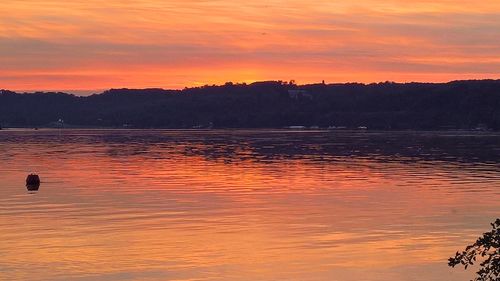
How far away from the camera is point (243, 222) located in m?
48.0

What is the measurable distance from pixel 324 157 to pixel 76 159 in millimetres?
32996

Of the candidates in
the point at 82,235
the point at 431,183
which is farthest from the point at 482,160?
the point at 82,235

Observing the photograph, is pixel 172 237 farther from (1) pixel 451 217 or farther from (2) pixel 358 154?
(2) pixel 358 154

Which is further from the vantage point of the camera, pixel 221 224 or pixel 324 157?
pixel 324 157

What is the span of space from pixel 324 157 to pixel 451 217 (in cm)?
6600

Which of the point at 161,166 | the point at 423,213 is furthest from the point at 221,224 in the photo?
the point at 161,166

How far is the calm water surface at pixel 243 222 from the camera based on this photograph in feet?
114

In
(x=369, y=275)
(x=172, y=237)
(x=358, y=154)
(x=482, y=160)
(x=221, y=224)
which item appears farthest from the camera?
(x=358, y=154)

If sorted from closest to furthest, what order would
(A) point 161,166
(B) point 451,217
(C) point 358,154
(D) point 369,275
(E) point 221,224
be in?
(D) point 369,275, (E) point 221,224, (B) point 451,217, (A) point 161,166, (C) point 358,154

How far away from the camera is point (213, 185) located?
240 ft

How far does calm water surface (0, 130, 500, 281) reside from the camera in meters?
34.8

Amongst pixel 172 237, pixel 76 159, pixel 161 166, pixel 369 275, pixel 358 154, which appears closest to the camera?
pixel 369 275

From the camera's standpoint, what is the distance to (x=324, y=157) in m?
116

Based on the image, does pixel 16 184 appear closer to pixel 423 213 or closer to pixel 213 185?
pixel 213 185
